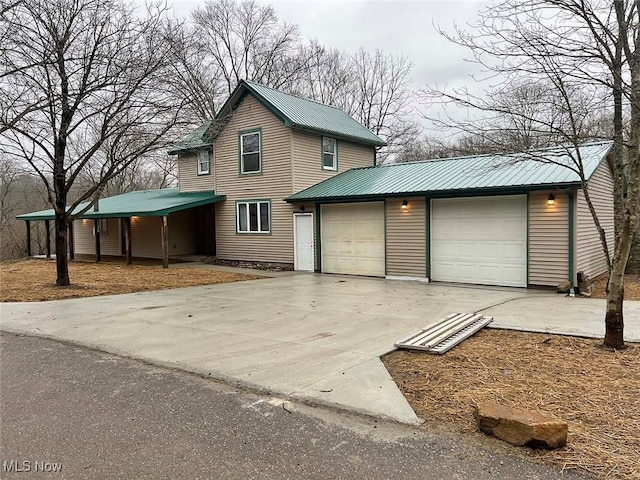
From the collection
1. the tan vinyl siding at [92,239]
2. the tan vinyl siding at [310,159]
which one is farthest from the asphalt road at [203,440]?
the tan vinyl siding at [92,239]

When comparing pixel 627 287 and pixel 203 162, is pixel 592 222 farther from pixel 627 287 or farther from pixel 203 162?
pixel 203 162

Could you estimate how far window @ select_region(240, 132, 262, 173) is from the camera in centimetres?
1709

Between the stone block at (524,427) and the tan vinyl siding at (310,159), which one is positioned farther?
the tan vinyl siding at (310,159)

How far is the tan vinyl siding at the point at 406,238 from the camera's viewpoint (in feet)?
42.4

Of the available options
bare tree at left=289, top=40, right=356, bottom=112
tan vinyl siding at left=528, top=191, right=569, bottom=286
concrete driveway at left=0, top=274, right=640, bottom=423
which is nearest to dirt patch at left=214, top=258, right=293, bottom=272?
concrete driveway at left=0, top=274, right=640, bottom=423

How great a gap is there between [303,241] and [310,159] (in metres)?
3.21

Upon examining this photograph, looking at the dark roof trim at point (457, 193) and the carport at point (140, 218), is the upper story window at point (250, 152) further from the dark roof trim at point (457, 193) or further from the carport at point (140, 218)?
the dark roof trim at point (457, 193)

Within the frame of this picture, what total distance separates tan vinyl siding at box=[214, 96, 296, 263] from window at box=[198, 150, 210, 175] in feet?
3.57

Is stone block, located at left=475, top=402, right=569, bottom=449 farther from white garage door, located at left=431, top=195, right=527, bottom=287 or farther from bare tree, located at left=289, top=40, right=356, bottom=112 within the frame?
bare tree, located at left=289, top=40, right=356, bottom=112

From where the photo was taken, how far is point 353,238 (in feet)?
48.2

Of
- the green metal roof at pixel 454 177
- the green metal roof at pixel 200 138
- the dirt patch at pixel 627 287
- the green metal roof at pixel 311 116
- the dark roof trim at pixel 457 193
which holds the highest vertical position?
the green metal roof at pixel 311 116

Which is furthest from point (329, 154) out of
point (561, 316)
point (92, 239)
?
point (92, 239)

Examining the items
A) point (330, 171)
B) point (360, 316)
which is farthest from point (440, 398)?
point (330, 171)

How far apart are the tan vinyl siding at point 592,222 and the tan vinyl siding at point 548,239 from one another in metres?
0.32
